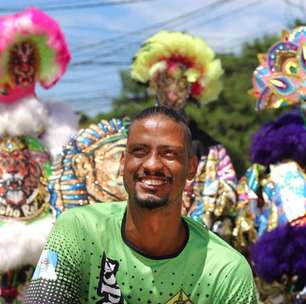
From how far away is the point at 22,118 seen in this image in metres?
5.23

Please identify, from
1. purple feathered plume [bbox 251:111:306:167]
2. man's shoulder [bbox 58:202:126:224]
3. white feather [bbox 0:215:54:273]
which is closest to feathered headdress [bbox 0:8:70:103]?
white feather [bbox 0:215:54:273]

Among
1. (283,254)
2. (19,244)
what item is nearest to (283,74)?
(283,254)

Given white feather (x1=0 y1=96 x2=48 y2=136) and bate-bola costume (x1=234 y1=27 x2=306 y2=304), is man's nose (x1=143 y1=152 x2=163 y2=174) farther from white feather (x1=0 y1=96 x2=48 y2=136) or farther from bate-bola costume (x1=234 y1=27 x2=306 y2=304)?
white feather (x1=0 y1=96 x2=48 y2=136)

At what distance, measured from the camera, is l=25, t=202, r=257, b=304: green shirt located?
220 cm

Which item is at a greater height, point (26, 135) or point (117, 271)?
point (117, 271)

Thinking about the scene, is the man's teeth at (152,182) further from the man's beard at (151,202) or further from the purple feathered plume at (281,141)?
the purple feathered plume at (281,141)

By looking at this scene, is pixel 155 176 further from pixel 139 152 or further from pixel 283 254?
pixel 283 254

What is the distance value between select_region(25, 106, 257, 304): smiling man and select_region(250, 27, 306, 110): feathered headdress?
282 centimetres

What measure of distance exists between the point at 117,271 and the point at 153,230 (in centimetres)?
16

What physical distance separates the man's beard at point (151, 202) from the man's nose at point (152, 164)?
82 millimetres

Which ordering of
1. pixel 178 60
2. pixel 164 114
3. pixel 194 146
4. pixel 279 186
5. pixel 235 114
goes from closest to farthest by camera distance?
1. pixel 164 114
2. pixel 279 186
3. pixel 194 146
4. pixel 178 60
5. pixel 235 114

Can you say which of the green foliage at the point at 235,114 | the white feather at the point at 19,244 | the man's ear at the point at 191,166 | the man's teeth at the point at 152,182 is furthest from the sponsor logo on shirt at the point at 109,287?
the green foliage at the point at 235,114

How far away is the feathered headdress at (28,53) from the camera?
5.33 meters

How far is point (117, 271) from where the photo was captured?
7.41ft
